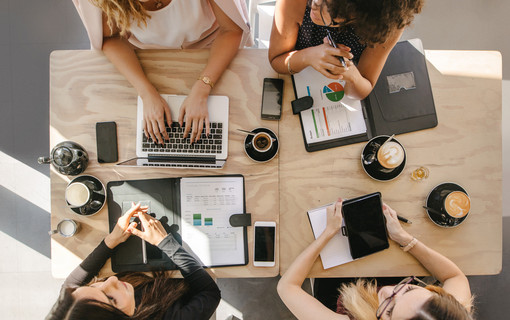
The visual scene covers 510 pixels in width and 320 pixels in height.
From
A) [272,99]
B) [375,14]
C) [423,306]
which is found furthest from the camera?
[272,99]

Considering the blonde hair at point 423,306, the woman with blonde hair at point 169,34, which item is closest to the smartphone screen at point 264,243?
the blonde hair at point 423,306

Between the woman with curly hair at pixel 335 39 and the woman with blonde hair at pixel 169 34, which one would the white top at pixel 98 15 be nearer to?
the woman with blonde hair at pixel 169 34

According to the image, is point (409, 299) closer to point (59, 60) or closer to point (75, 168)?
point (75, 168)

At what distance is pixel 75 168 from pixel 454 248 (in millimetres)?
1556

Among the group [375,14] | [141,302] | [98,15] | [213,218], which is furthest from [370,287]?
[98,15]

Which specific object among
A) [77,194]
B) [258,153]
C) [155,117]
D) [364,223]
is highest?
[155,117]

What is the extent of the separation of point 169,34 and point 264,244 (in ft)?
3.18

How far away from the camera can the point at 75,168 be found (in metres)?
1.23

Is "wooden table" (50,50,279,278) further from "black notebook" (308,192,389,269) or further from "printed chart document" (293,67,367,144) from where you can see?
"black notebook" (308,192,389,269)

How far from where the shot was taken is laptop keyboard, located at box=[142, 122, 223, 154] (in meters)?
1.27

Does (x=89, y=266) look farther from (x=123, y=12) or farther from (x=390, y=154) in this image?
(x=390, y=154)

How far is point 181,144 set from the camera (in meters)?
1.27

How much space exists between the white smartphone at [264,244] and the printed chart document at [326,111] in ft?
1.27

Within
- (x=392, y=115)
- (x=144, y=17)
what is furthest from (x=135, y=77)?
(x=392, y=115)
